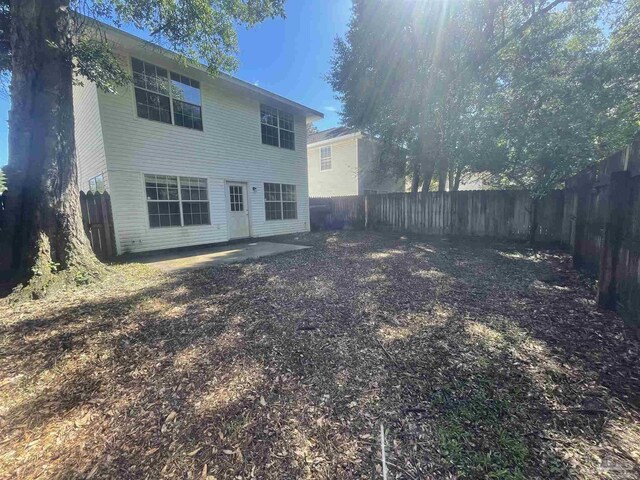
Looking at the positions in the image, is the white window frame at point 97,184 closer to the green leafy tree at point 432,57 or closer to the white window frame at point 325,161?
the green leafy tree at point 432,57

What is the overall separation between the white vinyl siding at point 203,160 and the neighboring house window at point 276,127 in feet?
0.86

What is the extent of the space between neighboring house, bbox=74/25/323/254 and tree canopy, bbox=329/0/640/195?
13.5 feet

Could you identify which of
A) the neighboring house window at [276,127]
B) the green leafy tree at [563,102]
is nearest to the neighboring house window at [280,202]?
the neighboring house window at [276,127]

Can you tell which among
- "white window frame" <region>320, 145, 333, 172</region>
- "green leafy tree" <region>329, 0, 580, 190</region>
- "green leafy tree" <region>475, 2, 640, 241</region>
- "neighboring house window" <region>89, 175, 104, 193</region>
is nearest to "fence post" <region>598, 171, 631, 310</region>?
"green leafy tree" <region>475, 2, 640, 241</region>

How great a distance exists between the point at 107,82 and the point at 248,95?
→ 16.3 feet

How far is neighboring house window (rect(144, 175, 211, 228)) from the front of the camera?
26.0ft

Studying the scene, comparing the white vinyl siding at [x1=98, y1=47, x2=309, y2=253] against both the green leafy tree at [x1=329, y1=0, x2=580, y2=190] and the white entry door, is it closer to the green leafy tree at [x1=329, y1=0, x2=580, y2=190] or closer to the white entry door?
the white entry door

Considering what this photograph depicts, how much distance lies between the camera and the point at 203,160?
8.91 meters

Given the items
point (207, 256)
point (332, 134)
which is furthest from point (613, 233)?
point (332, 134)

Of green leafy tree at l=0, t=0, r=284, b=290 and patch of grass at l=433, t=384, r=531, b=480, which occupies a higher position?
green leafy tree at l=0, t=0, r=284, b=290

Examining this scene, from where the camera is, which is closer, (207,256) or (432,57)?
(207,256)

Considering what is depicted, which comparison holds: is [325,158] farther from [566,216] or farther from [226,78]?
[566,216]

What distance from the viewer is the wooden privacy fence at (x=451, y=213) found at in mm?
8562

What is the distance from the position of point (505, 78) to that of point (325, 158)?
10.0m
